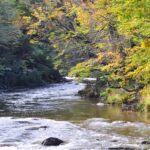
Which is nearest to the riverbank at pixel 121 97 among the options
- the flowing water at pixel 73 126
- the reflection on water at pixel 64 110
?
the reflection on water at pixel 64 110

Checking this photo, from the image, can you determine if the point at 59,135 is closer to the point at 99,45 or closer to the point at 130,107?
the point at 130,107

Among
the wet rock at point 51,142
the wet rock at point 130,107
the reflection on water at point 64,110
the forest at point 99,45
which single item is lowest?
the reflection on water at point 64,110

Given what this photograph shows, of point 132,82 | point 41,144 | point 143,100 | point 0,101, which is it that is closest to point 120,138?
point 41,144

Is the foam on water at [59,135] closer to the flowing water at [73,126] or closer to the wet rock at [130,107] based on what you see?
the flowing water at [73,126]

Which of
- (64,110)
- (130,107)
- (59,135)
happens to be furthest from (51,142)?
(130,107)

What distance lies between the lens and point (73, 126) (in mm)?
18625

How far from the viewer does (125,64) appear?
77.6ft

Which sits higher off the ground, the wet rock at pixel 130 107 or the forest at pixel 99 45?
the forest at pixel 99 45

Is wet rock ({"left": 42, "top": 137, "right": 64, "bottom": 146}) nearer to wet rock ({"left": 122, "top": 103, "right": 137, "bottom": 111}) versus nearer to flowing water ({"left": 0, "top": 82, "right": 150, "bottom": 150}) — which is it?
flowing water ({"left": 0, "top": 82, "right": 150, "bottom": 150})

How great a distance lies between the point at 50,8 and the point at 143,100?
10188 millimetres

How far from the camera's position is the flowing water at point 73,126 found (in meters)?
14.8

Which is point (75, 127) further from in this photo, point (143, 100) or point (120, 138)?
point (143, 100)

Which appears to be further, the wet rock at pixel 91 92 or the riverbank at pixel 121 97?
the wet rock at pixel 91 92

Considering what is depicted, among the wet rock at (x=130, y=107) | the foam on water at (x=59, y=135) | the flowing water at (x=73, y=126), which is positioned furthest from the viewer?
the wet rock at (x=130, y=107)
